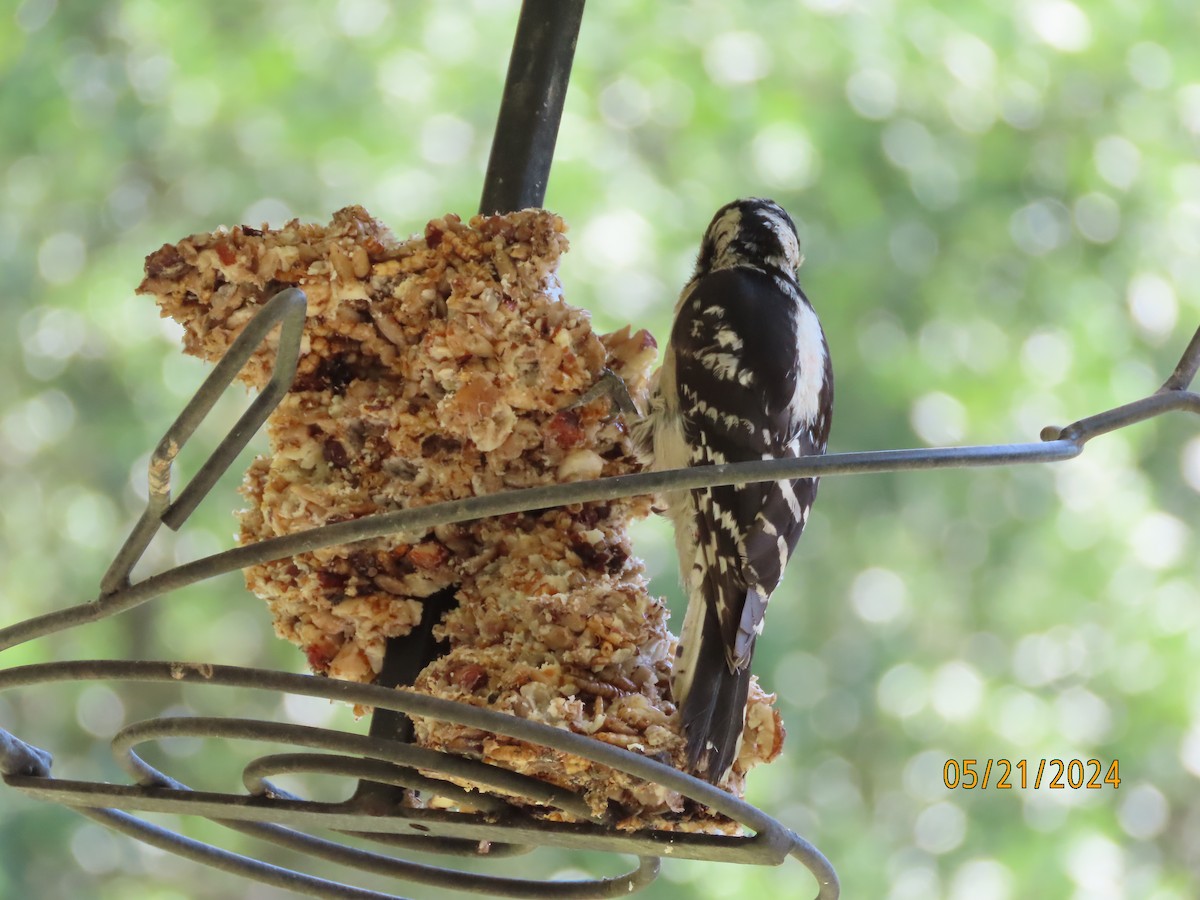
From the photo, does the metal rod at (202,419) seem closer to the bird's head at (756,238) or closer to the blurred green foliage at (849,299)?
the bird's head at (756,238)

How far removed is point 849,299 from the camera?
11.0ft

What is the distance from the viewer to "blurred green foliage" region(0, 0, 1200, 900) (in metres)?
3.35

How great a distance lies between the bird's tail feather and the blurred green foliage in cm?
207

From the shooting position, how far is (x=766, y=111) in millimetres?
3457

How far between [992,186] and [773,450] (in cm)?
203

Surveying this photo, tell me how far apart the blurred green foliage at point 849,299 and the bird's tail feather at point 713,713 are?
81.6 inches

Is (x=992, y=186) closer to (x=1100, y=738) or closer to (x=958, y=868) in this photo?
(x=1100, y=738)

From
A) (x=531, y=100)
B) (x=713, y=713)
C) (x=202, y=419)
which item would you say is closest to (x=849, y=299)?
(x=531, y=100)

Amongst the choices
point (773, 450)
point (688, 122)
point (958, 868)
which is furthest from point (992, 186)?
point (773, 450)

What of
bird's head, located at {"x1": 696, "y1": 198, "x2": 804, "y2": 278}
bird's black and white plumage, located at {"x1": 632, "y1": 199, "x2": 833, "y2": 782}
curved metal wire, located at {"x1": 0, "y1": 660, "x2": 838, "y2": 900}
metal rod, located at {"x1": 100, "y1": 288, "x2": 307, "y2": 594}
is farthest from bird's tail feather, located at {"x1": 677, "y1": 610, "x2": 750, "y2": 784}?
bird's head, located at {"x1": 696, "y1": 198, "x2": 804, "y2": 278}
